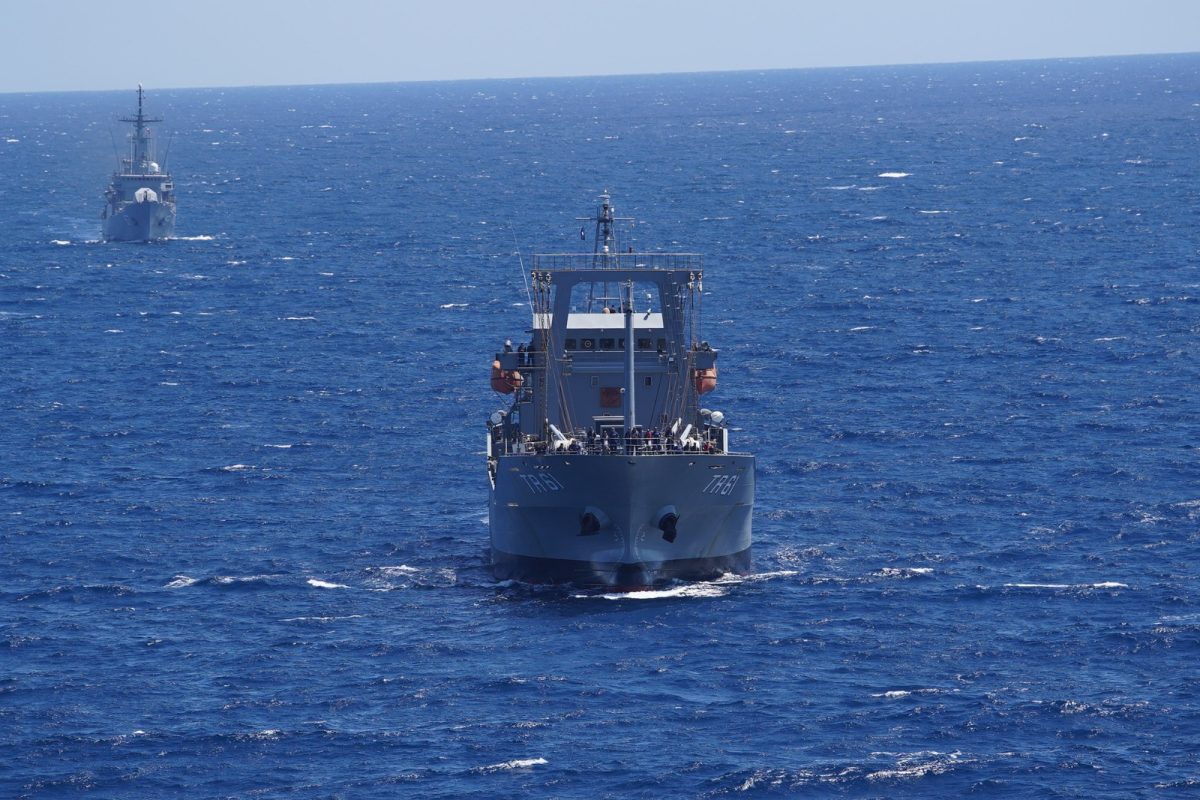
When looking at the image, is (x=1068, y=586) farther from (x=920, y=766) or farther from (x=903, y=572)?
(x=920, y=766)

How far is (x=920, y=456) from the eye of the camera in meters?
97.9

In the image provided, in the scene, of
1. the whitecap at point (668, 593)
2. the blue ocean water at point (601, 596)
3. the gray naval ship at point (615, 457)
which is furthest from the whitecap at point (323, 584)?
the whitecap at point (668, 593)

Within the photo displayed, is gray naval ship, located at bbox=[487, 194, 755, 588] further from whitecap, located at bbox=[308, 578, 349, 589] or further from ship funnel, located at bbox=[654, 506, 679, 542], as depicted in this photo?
whitecap, located at bbox=[308, 578, 349, 589]

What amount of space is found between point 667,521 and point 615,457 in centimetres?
331

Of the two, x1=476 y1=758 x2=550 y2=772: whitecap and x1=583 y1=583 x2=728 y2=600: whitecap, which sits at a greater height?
x1=583 y1=583 x2=728 y2=600: whitecap

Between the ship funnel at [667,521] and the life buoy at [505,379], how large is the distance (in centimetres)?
1045

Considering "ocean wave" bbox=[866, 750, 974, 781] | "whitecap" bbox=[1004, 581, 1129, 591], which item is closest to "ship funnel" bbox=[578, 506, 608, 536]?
"whitecap" bbox=[1004, 581, 1129, 591]

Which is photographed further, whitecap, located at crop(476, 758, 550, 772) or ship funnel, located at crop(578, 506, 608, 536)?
ship funnel, located at crop(578, 506, 608, 536)

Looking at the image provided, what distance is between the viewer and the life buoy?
83.7 metres

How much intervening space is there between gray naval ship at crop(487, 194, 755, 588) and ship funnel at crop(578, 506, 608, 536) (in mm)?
39

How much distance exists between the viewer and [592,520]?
76.4 m

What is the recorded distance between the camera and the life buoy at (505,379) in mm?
83688

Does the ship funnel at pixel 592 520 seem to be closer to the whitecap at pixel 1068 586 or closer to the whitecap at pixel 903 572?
→ the whitecap at pixel 903 572

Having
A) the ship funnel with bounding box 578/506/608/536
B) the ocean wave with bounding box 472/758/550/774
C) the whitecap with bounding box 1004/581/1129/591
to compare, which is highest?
the ship funnel with bounding box 578/506/608/536
